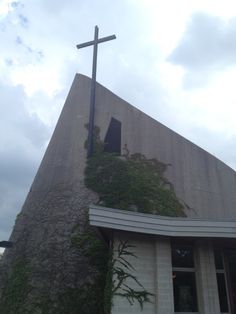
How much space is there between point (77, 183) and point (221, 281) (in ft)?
19.1

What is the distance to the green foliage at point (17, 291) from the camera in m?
9.48

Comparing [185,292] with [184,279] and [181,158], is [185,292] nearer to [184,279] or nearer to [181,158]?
[184,279]

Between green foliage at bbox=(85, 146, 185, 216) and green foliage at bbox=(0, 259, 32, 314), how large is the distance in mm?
3267

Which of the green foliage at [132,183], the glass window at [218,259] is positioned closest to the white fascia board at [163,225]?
the glass window at [218,259]

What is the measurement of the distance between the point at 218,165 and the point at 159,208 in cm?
403

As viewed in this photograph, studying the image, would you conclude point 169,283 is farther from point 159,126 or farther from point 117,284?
point 159,126

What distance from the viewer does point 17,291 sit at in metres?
9.80

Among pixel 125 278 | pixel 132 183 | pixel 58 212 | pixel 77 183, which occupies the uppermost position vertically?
pixel 132 183

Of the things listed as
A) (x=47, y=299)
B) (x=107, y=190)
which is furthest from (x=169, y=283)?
(x=107, y=190)

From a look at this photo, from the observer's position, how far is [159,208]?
11711mm

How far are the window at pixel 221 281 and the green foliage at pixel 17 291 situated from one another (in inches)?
199

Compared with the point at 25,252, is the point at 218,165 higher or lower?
higher

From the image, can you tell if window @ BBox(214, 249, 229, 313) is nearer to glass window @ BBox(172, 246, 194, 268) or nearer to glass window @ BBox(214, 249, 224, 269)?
glass window @ BBox(214, 249, 224, 269)

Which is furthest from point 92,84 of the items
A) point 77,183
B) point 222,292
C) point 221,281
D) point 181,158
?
point 222,292
